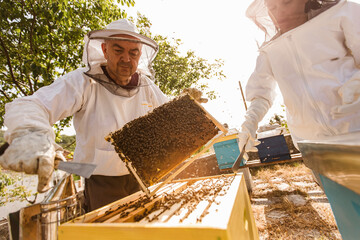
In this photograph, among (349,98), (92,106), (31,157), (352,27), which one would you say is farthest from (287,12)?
(31,157)

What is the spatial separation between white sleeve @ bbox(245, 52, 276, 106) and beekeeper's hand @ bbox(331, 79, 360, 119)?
3.10 feet

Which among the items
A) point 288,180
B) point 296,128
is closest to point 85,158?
point 296,128

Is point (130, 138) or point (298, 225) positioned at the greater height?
point (130, 138)

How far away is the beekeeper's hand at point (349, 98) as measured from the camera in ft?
5.73

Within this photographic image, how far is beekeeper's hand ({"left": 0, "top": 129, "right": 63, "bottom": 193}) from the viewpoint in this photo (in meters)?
1.17

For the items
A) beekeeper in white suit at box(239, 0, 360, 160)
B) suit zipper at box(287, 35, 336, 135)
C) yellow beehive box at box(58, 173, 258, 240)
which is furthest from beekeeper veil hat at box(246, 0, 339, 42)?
yellow beehive box at box(58, 173, 258, 240)

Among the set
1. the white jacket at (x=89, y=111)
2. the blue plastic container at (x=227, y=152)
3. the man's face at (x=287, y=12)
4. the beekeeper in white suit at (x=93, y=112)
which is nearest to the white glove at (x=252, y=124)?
the man's face at (x=287, y=12)

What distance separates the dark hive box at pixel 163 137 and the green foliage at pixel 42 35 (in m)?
3.13

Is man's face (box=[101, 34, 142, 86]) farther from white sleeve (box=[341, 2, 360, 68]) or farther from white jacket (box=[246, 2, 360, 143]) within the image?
white sleeve (box=[341, 2, 360, 68])

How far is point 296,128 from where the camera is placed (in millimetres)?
2340

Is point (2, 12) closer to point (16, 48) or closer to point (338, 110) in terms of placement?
point (16, 48)

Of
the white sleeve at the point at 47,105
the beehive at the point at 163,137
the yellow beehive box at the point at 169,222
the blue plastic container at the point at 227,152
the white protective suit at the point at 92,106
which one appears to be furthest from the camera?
the blue plastic container at the point at 227,152

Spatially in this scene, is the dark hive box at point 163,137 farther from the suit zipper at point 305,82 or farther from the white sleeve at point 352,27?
the white sleeve at point 352,27

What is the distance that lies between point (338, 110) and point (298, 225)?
2.48 meters
